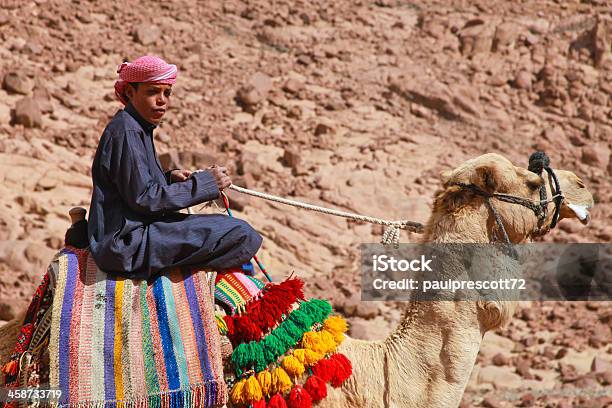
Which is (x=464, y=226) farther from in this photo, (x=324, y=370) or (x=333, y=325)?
(x=324, y=370)

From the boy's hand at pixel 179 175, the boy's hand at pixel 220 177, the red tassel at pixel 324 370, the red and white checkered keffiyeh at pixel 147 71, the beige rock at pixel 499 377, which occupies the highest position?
the red and white checkered keffiyeh at pixel 147 71

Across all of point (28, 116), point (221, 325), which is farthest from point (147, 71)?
point (28, 116)

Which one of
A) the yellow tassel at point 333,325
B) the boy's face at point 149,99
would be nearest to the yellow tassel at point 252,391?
the yellow tassel at point 333,325

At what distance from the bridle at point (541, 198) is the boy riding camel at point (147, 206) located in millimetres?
1049

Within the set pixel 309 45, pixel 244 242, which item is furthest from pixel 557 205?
pixel 309 45

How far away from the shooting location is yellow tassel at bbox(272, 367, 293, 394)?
4.27 meters

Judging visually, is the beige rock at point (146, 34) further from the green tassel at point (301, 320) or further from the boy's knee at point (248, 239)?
the green tassel at point (301, 320)

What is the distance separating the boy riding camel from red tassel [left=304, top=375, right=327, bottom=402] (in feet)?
1.96

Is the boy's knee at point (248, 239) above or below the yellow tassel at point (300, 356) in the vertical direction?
above

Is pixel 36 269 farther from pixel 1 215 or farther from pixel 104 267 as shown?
pixel 104 267

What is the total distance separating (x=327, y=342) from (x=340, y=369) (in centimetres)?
13

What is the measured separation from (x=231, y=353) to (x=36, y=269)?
5369 mm

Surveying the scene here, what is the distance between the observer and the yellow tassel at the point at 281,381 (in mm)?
4266

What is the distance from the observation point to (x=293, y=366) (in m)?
4.28
